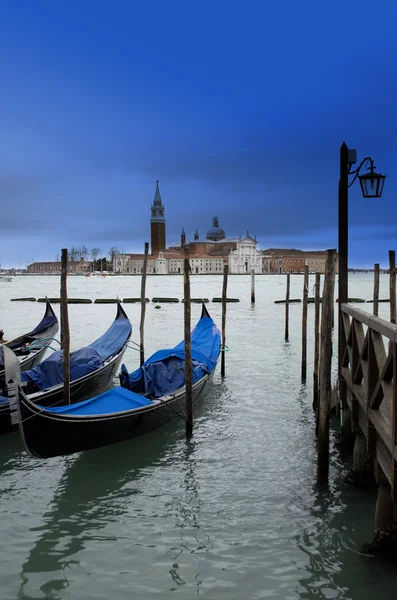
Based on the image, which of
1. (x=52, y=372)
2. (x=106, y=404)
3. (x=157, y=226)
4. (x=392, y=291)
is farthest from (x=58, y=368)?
(x=157, y=226)

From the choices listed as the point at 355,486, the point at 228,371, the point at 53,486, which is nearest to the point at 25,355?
the point at 228,371

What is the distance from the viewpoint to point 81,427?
12.7 ft

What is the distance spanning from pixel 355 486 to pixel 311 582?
3.73 feet

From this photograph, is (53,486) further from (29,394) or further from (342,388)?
(342,388)

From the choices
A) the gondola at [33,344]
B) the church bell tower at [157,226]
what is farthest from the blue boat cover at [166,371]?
the church bell tower at [157,226]

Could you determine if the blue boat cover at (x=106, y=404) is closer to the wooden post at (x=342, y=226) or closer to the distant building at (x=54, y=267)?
the wooden post at (x=342, y=226)

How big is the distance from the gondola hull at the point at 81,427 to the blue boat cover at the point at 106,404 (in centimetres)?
5

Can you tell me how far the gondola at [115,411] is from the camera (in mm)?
3525

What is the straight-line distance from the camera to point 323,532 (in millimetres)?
3092

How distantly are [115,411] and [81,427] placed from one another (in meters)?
0.38

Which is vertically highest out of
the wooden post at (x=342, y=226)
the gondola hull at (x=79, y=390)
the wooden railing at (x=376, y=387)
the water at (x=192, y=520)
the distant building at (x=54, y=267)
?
the distant building at (x=54, y=267)

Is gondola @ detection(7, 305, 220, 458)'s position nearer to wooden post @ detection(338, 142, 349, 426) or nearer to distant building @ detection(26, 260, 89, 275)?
wooden post @ detection(338, 142, 349, 426)

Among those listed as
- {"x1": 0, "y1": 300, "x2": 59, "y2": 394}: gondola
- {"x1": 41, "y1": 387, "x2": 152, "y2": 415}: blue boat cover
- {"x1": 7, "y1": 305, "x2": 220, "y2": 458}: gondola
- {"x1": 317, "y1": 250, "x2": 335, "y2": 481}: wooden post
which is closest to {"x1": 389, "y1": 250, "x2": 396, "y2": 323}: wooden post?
{"x1": 7, "y1": 305, "x2": 220, "y2": 458}: gondola

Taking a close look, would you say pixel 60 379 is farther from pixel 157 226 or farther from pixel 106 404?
pixel 157 226
